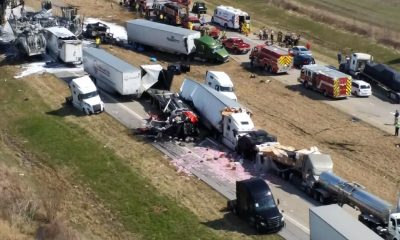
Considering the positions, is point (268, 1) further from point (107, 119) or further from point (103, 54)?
point (107, 119)

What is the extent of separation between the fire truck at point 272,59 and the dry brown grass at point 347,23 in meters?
16.0

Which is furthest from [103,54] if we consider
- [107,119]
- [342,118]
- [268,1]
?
[268,1]

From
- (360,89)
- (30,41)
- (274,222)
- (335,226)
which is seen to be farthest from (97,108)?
(335,226)

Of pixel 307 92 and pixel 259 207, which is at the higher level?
pixel 259 207

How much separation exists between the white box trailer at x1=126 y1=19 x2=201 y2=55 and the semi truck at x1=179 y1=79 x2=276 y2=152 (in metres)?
15.1

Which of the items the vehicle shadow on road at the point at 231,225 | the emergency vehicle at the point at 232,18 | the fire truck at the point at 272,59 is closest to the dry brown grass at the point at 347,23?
the emergency vehicle at the point at 232,18

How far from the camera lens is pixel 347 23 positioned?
7462 centimetres

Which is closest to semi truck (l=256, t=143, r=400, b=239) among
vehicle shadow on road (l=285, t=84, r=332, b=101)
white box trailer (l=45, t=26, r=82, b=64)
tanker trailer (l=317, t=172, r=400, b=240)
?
tanker trailer (l=317, t=172, r=400, b=240)

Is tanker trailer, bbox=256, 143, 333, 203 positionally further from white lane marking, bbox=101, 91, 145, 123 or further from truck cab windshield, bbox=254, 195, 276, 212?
white lane marking, bbox=101, 91, 145, 123

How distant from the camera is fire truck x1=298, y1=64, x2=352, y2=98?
5069 cm

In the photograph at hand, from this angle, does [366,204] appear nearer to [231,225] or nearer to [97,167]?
[231,225]

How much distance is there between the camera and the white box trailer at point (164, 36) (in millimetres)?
58688

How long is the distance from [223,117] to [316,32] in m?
36.6

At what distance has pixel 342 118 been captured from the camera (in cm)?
4712
